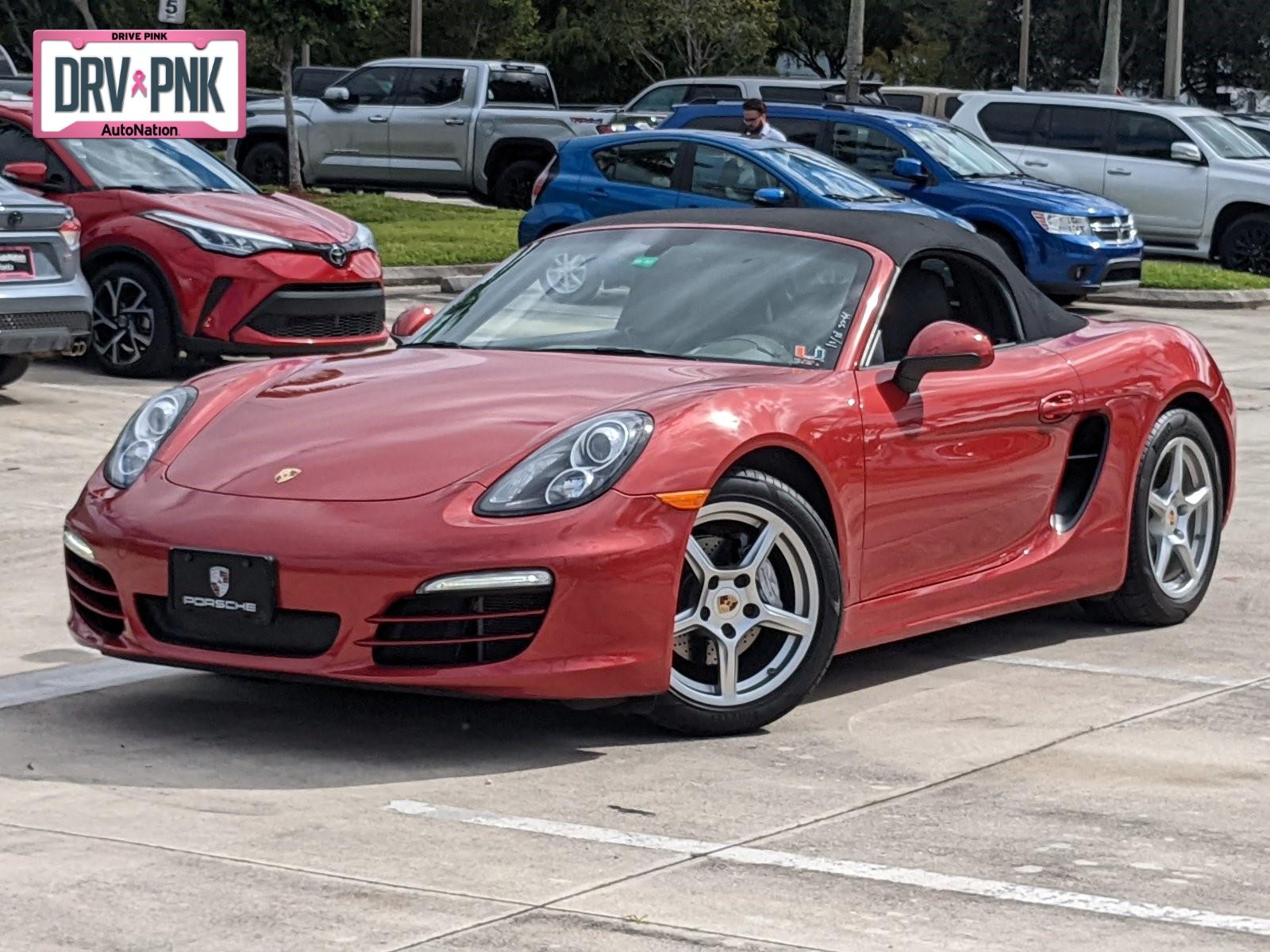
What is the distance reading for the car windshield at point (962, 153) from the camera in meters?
21.4

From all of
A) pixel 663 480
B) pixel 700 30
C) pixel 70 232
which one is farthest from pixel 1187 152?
pixel 700 30

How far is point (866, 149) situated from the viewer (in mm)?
21781

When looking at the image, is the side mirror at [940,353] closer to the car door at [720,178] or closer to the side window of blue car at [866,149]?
the car door at [720,178]

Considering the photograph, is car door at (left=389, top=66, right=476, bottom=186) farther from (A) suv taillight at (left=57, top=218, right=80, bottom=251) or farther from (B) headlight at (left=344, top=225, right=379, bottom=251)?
(A) suv taillight at (left=57, top=218, right=80, bottom=251)

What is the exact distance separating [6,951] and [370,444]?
2.08 meters

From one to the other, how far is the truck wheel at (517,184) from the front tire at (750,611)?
22632 millimetres

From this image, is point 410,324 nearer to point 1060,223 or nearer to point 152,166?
point 152,166

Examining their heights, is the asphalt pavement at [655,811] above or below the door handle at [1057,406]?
below

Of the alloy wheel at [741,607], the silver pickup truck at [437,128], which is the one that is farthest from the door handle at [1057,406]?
the silver pickup truck at [437,128]

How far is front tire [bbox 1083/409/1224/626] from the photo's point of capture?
777 cm

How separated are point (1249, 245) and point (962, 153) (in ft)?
15.8

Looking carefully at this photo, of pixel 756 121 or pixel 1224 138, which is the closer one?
pixel 756 121

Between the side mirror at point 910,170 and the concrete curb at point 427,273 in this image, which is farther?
the side mirror at point 910,170

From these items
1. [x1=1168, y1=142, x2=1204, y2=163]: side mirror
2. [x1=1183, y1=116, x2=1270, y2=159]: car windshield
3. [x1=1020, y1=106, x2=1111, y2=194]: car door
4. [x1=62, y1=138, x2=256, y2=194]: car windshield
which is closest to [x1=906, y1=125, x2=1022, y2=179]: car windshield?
[x1=1020, y1=106, x2=1111, y2=194]: car door
